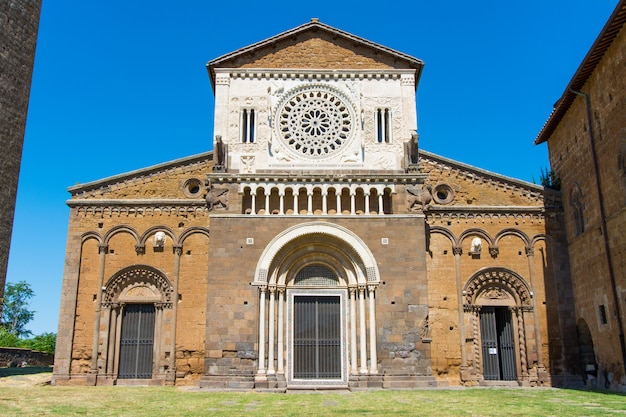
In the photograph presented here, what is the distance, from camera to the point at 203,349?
84.9 ft

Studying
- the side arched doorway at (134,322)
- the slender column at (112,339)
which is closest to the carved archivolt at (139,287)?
the side arched doorway at (134,322)

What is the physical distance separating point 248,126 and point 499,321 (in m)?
14.6

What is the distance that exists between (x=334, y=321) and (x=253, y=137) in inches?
357

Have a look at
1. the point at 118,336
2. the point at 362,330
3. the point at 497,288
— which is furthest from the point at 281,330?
the point at 497,288

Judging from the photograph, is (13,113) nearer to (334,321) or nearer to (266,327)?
(266,327)

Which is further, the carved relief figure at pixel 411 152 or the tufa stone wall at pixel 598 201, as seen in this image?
the carved relief figure at pixel 411 152

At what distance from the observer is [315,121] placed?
27578 millimetres

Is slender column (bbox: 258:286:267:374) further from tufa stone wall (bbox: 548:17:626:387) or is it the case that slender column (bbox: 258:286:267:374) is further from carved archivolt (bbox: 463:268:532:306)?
tufa stone wall (bbox: 548:17:626:387)

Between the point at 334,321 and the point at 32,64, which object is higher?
the point at 32,64

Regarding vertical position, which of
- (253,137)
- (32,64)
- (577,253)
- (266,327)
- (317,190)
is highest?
(32,64)

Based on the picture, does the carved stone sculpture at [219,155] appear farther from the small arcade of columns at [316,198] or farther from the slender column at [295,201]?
the slender column at [295,201]

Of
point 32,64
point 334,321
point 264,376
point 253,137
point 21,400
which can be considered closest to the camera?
point 21,400

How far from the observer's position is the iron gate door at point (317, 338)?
980 inches

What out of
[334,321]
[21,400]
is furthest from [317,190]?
[21,400]
